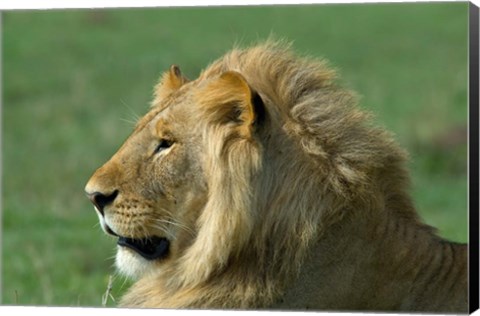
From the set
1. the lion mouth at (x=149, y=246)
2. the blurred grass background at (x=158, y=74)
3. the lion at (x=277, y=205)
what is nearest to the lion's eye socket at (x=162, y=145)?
the lion at (x=277, y=205)

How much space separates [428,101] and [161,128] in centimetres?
929

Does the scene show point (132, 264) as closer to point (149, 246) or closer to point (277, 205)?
point (149, 246)

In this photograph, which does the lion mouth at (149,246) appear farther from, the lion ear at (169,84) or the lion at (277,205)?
the lion ear at (169,84)

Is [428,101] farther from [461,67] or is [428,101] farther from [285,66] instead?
[285,66]

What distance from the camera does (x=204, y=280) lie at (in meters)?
4.64

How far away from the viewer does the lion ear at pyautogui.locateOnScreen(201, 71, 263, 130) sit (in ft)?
14.8

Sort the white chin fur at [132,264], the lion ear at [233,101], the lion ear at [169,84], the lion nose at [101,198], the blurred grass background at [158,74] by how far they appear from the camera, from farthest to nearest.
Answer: the blurred grass background at [158,74], the lion ear at [169,84], the white chin fur at [132,264], the lion nose at [101,198], the lion ear at [233,101]

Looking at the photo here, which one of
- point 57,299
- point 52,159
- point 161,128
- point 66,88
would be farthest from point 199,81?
point 66,88

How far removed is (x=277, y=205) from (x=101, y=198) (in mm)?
610

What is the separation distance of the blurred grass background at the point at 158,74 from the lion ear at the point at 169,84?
5.17m

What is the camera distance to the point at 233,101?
4559 millimetres

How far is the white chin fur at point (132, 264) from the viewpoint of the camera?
4.78m

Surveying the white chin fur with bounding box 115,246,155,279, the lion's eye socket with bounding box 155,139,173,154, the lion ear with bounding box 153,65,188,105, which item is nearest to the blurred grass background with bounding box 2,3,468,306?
the lion ear with bounding box 153,65,188,105

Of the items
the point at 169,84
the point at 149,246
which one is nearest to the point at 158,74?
the point at 169,84
